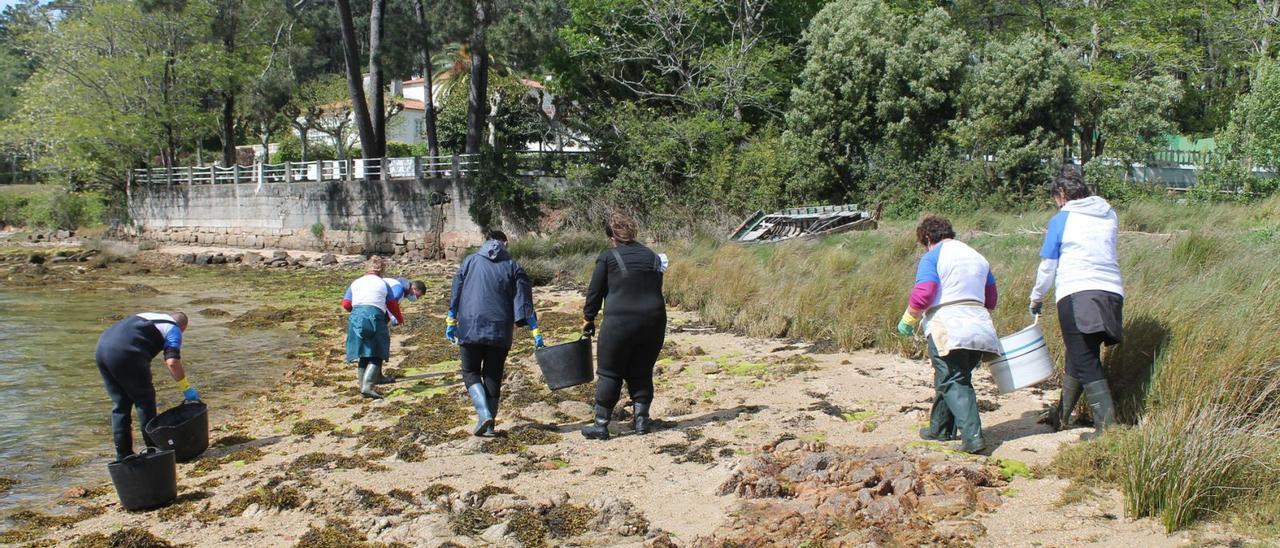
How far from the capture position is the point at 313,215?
32.9m

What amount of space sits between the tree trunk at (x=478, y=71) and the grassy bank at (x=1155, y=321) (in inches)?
446

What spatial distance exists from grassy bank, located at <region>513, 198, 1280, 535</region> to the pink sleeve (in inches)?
49.8

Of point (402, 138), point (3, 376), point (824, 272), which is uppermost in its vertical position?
point (402, 138)

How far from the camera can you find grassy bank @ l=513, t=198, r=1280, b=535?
4598mm

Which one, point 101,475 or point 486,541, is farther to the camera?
point 101,475

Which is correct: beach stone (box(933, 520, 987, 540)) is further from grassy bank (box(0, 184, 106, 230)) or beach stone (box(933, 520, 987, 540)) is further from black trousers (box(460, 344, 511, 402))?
grassy bank (box(0, 184, 106, 230))

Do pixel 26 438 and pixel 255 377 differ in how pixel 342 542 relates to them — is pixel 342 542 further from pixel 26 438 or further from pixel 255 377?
pixel 255 377

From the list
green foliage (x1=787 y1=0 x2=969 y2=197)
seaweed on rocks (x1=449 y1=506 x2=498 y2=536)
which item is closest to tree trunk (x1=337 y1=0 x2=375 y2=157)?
green foliage (x1=787 y1=0 x2=969 y2=197)

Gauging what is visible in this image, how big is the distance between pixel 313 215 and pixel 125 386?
88.8 feet

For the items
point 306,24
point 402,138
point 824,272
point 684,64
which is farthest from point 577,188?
point 402,138

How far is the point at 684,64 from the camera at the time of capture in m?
28.4

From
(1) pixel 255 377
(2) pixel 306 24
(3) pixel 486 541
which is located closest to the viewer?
(3) pixel 486 541

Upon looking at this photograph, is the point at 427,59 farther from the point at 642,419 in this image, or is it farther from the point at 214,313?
the point at 642,419

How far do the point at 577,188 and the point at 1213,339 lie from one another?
2224cm
